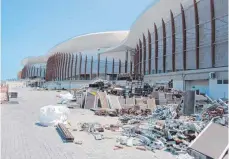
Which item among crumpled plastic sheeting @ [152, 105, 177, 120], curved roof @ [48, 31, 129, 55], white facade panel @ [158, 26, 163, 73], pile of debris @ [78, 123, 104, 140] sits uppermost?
curved roof @ [48, 31, 129, 55]

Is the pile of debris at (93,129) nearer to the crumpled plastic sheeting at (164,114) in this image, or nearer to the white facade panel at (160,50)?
the crumpled plastic sheeting at (164,114)

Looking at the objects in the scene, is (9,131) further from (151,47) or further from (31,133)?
(151,47)

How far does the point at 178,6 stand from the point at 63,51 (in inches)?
2249

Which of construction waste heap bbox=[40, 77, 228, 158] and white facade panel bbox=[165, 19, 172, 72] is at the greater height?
white facade panel bbox=[165, 19, 172, 72]

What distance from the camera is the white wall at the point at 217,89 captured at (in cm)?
2119

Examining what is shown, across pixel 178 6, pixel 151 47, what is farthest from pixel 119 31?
pixel 178 6

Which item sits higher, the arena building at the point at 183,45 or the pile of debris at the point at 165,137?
the arena building at the point at 183,45

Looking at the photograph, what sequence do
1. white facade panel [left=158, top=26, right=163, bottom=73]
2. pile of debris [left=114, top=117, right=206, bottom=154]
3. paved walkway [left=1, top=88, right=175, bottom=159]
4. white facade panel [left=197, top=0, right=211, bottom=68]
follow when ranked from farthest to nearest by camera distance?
1. white facade panel [left=158, top=26, right=163, bottom=73]
2. white facade panel [left=197, top=0, right=211, bottom=68]
3. pile of debris [left=114, top=117, right=206, bottom=154]
4. paved walkway [left=1, top=88, right=175, bottom=159]

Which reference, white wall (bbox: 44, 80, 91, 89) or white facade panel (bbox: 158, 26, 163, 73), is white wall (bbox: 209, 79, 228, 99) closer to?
white facade panel (bbox: 158, 26, 163, 73)

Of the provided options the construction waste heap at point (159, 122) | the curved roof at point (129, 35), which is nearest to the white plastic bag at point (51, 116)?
the construction waste heap at point (159, 122)

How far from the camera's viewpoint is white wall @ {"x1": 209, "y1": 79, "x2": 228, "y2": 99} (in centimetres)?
2119

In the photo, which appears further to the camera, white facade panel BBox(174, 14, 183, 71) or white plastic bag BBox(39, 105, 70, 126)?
white facade panel BBox(174, 14, 183, 71)

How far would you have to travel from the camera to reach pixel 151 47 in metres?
39.4

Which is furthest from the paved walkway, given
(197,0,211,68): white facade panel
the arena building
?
(197,0,211,68): white facade panel
